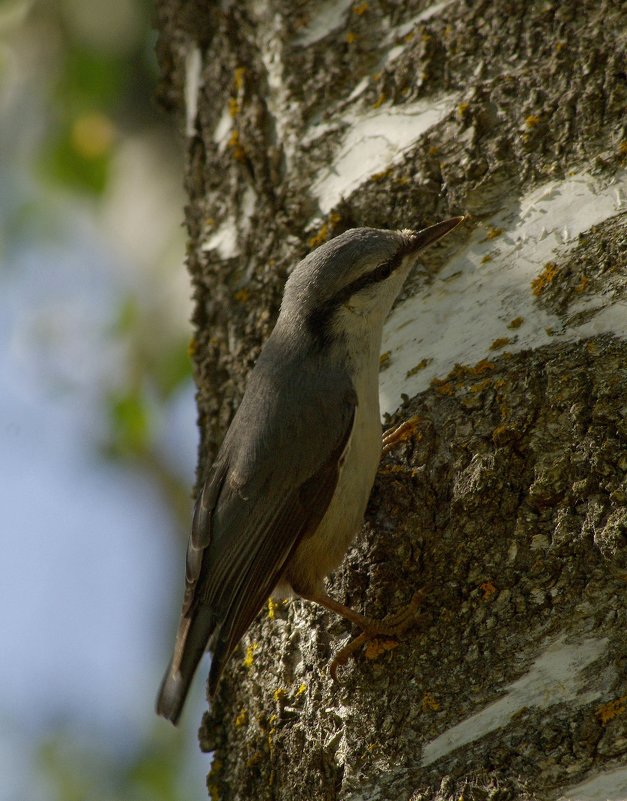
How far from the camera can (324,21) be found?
3.40 m

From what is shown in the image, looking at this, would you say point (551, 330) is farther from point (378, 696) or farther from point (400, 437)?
point (378, 696)

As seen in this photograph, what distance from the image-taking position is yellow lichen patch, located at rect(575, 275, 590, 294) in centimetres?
244

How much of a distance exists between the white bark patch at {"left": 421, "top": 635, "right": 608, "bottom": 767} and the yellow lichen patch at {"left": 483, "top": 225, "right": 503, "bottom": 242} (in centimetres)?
116

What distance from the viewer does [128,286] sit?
508 centimetres

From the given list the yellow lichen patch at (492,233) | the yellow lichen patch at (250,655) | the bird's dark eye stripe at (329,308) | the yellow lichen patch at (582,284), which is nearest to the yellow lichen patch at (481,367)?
the yellow lichen patch at (582,284)

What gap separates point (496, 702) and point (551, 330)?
0.93m

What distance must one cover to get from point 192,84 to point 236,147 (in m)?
0.55

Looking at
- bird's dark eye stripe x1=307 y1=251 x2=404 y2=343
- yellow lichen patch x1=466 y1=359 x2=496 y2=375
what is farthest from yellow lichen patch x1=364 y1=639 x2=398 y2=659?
bird's dark eye stripe x1=307 y1=251 x2=404 y2=343

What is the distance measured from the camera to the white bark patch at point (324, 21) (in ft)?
11.0

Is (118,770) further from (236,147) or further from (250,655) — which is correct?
(236,147)

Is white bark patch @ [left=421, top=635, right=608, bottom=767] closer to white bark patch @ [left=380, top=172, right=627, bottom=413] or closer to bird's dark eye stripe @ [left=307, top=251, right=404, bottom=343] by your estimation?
white bark patch @ [left=380, top=172, right=627, bottom=413]

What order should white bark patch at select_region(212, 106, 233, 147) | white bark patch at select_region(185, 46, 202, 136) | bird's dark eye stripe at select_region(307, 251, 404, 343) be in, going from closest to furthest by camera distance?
bird's dark eye stripe at select_region(307, 251, 404, 343), white bark patch at select_region(212, 106, 233, 147), white bark patch at select_region(185, 46, 202, 136)

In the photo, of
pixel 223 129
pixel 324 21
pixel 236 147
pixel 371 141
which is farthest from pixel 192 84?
pixel 371 141

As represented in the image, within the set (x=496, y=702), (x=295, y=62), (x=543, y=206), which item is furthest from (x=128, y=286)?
(x=496, y=702)
